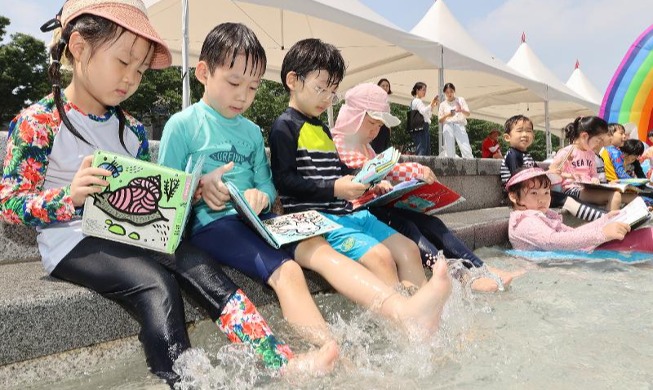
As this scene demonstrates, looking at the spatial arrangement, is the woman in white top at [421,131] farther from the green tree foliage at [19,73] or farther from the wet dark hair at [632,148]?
the green tree foliage at [19,73]

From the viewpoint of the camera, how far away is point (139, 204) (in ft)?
4.88

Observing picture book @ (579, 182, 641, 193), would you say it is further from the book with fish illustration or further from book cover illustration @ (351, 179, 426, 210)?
the book with fish illustration

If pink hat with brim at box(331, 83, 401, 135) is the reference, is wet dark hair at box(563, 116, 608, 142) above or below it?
below

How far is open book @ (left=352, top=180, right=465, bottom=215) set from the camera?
2396 millimetres

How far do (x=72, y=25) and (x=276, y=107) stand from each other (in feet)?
76.0

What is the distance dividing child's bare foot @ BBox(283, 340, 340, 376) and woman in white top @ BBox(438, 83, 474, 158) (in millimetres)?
8344

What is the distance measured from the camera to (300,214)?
81.4 inches

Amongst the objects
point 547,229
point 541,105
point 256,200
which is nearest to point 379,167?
point 256,200

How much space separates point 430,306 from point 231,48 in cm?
121

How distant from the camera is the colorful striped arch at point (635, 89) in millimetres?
9484

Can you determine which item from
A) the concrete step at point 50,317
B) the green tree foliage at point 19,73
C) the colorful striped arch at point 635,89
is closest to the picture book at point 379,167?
the concrete step at point 50,317

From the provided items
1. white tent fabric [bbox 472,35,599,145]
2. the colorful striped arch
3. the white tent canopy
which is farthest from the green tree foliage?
the colorful striped arch

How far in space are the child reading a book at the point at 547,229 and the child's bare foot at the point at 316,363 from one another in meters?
2.59

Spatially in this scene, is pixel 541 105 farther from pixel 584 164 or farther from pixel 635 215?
pixel 635 215
